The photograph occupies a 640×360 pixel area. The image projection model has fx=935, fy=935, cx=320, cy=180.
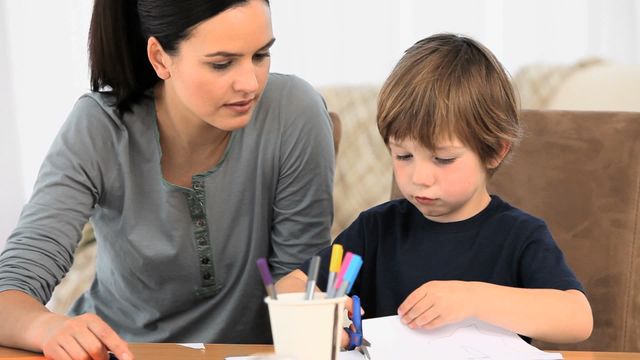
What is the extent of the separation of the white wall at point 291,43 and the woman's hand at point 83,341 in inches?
75.2

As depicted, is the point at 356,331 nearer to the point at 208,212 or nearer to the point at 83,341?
the point at 83,341

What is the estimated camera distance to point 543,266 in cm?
124

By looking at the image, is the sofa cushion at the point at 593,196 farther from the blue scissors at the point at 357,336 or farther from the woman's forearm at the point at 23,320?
A: the woman's forearm at the point at 23,320

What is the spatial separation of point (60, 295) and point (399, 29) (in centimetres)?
133

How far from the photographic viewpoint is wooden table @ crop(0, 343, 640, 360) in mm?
1167

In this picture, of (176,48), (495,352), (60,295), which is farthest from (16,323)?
(60,295)

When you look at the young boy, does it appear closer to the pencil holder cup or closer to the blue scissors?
the blue scissors

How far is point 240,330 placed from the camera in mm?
1635

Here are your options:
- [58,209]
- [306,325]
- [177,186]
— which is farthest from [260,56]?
[306,325]

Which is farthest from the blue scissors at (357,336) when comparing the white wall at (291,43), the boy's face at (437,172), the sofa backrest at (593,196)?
the white wall at (291,43)

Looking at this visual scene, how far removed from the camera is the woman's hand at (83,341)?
110 centimetres

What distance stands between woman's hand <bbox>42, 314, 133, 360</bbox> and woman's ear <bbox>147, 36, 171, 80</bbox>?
485mm

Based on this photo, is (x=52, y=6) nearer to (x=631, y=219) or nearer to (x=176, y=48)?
(x=176, y=48)

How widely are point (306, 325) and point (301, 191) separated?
724 mm
